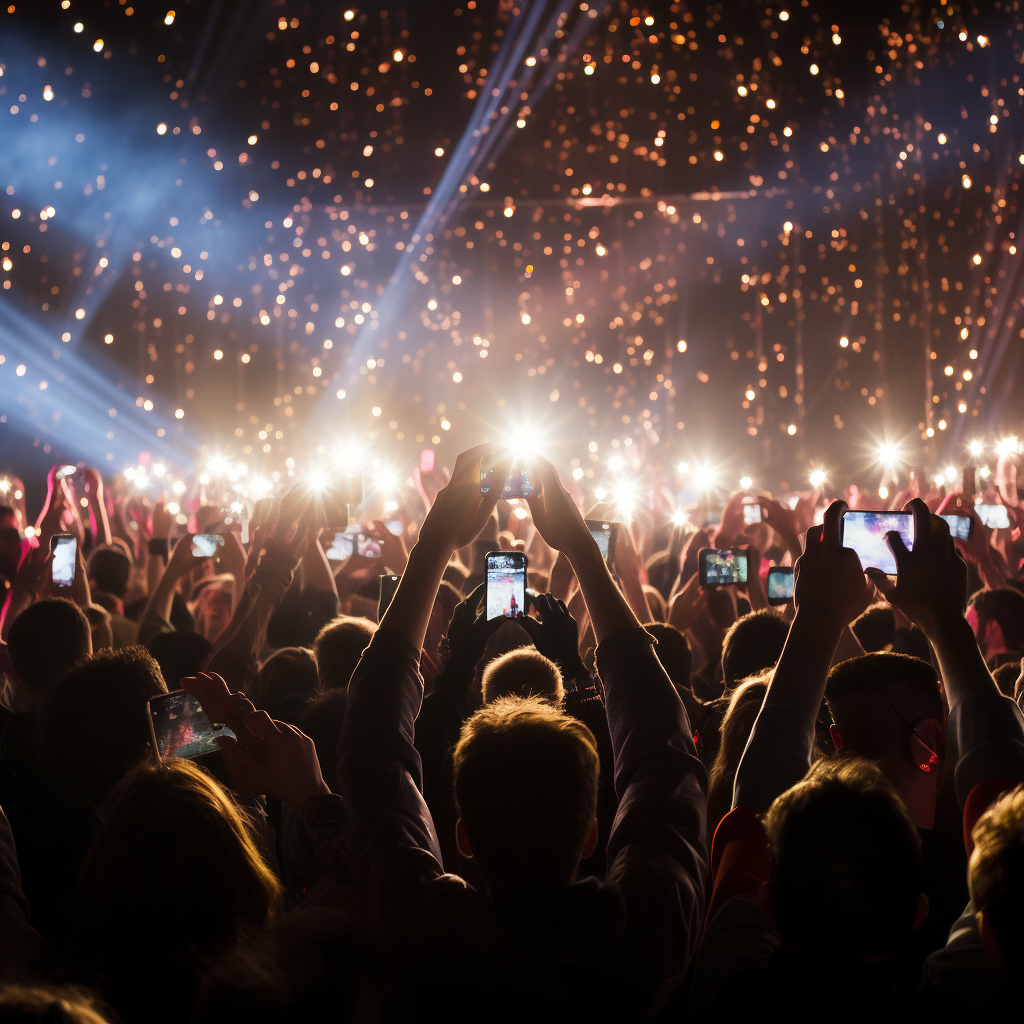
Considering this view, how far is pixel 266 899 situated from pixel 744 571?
132 inches

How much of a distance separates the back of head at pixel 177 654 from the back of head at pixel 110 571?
5.27ft

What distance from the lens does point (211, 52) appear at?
42.8 ft

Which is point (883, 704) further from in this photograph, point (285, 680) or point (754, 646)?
point (285, 680)

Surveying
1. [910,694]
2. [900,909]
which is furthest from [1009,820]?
[910,694]

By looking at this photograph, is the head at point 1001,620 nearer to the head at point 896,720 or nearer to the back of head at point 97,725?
the head at point 896,720

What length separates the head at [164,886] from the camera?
3.45 ft

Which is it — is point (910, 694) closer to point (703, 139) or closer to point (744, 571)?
point (744, 571)

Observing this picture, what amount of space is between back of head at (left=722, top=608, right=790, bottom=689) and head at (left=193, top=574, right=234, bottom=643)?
9.26 ft

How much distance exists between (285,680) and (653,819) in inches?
88.5

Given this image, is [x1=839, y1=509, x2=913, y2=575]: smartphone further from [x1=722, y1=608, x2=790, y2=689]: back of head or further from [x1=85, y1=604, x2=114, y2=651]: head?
[x1=85, y1=604, x2=114, y2=651]: head

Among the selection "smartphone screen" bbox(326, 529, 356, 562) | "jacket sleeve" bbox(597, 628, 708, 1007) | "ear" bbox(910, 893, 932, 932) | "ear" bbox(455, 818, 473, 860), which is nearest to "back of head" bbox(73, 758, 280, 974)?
"ear" bbox(455, 818, 473, 860)

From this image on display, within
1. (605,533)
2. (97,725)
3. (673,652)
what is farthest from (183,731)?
(605,533)

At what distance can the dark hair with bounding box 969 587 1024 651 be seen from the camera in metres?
3.46

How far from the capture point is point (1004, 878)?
3.25 ft
